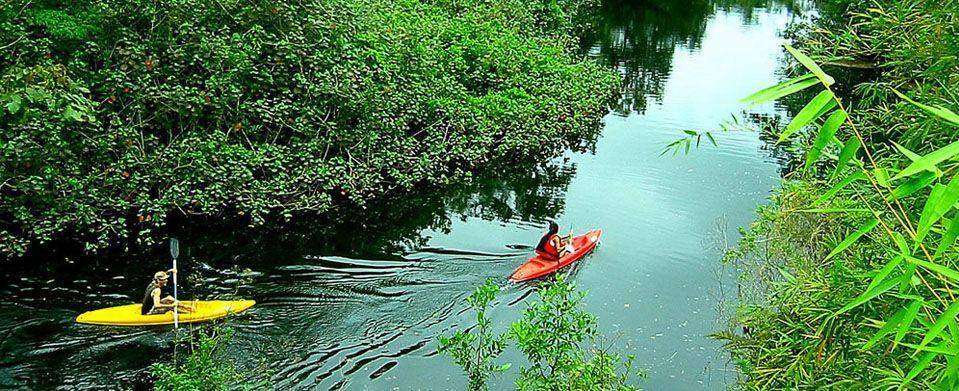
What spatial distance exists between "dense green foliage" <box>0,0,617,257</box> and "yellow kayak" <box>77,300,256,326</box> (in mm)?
1490

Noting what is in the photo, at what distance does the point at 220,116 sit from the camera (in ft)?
37.6

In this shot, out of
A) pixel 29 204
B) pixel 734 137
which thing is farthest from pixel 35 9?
pixel 734 137

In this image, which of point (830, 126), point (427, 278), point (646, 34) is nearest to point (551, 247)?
point (427, 278)

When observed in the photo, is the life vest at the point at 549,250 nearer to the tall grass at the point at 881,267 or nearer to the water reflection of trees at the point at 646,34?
the tall grass at the point at 881,267

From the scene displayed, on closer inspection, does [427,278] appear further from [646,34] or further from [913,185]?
[646,34]

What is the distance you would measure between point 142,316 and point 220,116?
12.1 feet

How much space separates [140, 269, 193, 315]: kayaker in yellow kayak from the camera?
860 centimetres

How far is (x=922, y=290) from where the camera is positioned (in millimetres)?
4109

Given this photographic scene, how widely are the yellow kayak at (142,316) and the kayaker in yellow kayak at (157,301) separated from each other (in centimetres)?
5

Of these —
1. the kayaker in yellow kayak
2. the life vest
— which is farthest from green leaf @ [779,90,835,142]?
the life vest

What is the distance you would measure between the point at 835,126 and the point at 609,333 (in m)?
7.11

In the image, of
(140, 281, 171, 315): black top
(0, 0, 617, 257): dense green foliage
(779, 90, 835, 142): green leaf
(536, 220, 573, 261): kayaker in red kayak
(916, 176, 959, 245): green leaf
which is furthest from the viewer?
(536, 220, 573, 261): kayaker in red kayak

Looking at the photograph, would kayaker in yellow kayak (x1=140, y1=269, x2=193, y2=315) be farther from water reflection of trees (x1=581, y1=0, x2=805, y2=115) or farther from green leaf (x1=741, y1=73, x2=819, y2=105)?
water reflection of trees (x1=581, y1=0, x2=805, y2=115)

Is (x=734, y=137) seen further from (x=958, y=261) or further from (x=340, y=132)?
(x=958, y=261)
